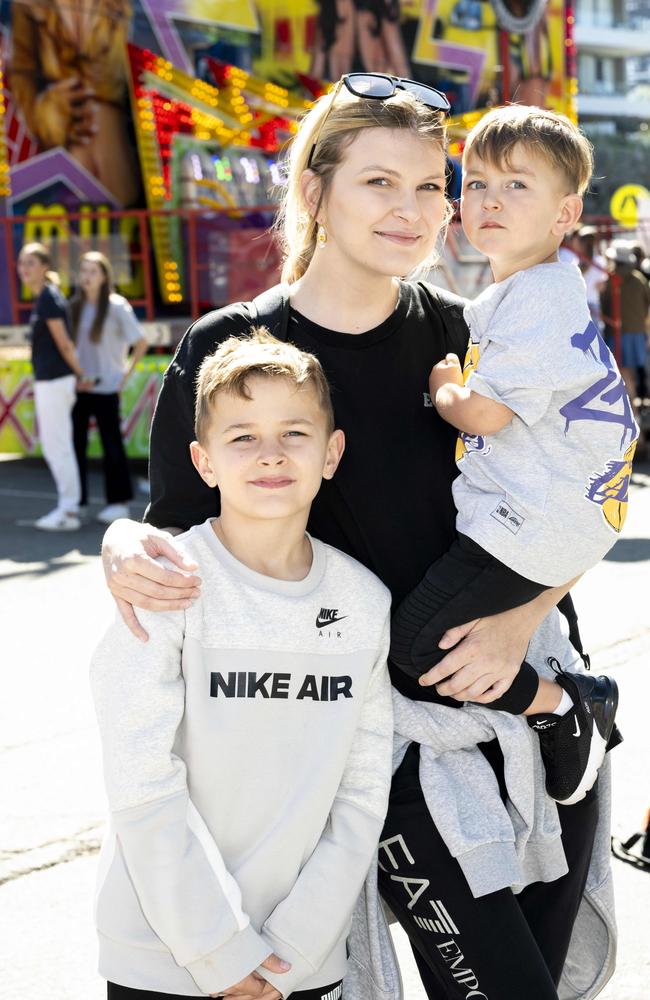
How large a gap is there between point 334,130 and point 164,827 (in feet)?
4.23

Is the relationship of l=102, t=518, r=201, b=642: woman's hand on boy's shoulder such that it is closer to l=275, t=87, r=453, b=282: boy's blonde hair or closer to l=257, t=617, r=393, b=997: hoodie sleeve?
l=257, t=617, r=393, b=997: hoodie sleeve

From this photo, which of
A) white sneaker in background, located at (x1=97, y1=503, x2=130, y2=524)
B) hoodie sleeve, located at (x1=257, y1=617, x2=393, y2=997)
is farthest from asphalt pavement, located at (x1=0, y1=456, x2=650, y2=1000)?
hoodie sleeve, located at (x1=257, y1=617, x2=393, y2=997)

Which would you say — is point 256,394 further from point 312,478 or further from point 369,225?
point 369,225

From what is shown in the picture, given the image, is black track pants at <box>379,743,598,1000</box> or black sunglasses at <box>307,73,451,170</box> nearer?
black track pants at <box>379,743,598,1000</box>

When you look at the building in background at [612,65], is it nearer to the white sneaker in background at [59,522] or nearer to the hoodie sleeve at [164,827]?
the white sneaker in background at [59,522]

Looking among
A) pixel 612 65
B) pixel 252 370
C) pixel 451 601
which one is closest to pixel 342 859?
pixel 451 601

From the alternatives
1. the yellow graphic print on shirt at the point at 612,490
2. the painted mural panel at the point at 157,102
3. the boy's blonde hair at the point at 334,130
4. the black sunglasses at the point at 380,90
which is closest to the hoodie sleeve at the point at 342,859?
the yellow graphic print on shirt at the point at 612,490

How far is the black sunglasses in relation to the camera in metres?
2.29

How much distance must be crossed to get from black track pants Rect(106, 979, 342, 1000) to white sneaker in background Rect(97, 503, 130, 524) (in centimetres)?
724

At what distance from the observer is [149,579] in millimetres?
1981

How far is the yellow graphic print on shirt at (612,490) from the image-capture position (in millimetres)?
2179

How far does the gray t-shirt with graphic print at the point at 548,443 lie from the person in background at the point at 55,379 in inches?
287

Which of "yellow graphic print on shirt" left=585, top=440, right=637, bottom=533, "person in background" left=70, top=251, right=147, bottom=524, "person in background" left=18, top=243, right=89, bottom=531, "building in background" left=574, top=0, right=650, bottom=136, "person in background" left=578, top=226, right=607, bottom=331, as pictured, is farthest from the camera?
"building in background" left=574, top=0, right=650, bottom=136

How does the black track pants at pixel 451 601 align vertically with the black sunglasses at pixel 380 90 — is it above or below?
below
